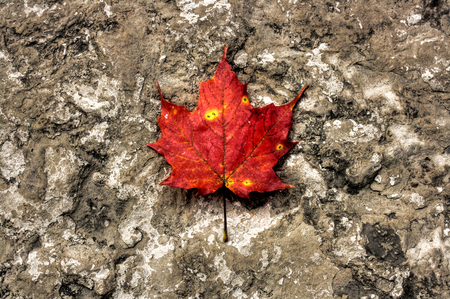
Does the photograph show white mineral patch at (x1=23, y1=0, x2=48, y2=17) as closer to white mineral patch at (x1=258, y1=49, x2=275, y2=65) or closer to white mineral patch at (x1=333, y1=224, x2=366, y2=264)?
white mineral patch at (x1=258, y1=49, x2=275, y2=65)

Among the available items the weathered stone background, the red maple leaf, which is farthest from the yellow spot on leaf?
the weathered stone background

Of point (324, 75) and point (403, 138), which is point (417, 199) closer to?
point (403, 138)

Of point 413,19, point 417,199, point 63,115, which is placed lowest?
point 417,199

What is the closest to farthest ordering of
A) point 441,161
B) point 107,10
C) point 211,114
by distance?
point 211,114, point 441,161, point 107,10

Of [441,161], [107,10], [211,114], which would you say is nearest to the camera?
[211,114]

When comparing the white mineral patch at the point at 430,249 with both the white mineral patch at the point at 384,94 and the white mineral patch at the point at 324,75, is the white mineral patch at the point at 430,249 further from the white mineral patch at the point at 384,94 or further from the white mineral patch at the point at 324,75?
the white mineral patch at the point at 324,75

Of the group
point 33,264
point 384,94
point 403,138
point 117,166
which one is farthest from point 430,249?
point 33,264
